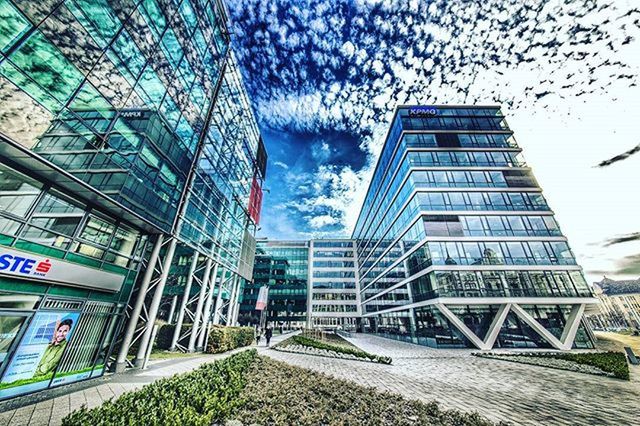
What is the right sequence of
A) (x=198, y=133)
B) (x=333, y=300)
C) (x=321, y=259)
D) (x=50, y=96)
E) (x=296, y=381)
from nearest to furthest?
(x=50, y=96) < (x=296, y=381) < (x=198, y=133) < (x=333, y=300) < (x=321, y=259)

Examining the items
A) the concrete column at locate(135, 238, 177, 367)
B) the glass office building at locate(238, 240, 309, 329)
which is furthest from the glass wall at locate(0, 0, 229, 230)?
the glass office building at locate(238, 240, 309, 329)

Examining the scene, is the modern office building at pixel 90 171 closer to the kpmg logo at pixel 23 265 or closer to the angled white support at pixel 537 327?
the kpmg logo at pixel 23 265

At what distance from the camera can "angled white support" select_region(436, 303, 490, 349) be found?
21.3m

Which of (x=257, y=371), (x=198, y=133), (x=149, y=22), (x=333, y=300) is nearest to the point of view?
(x=257, y=371)

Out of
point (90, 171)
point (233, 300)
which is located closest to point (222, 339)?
point (233, 300)

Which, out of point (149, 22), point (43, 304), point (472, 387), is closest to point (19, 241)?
point (43, 304)

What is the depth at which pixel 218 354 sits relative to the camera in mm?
16984

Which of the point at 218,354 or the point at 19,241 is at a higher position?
the point at 19,241

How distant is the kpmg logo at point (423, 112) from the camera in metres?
33.4

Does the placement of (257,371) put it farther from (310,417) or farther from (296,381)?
(310,417)

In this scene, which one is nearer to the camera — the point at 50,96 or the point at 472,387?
the point at 50,96

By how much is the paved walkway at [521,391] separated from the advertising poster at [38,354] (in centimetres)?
1073

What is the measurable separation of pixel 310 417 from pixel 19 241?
32.5 ft

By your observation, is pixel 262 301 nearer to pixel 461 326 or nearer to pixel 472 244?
pixel 461 326
